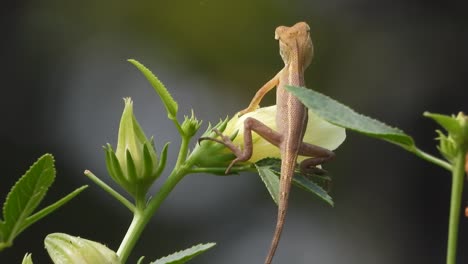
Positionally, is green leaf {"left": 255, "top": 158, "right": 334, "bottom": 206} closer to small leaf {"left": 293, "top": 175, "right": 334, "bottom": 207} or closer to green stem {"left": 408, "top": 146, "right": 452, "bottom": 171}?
small leaf {"left": 293, "top": 175, "right": 334, "bottom": 207}

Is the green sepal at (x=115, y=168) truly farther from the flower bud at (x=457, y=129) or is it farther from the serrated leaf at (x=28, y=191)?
the flower bud at (x=457, y=129)

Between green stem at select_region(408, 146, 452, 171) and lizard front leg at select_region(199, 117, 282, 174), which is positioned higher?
green stem at select_region(408, 146, 452, 171)

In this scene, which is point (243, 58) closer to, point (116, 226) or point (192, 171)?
point (116, 226)

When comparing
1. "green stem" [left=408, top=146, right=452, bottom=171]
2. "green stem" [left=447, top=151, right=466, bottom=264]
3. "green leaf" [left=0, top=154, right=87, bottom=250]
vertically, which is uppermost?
"green stem" [left=408, top=146, right=452, bottom=171]

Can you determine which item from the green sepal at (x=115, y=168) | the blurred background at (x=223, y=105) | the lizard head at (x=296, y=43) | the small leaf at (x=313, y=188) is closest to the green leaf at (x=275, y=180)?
the small leaf at (x=313, y=188)

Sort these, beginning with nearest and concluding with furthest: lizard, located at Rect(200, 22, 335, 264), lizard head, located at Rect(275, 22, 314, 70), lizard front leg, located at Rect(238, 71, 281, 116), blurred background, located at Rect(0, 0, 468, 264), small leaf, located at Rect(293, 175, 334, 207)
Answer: small leaf, located at Rect(293, 175, 334, 207) < lizard, located at Rect(200, 22, 335, 264) < lizard front leg, located at Rect(238, 71, 281, 116) < lizard head, located at Rect(275, 22, 314, 70) < blurred background, located at Rect(0, 0, 468, 264)

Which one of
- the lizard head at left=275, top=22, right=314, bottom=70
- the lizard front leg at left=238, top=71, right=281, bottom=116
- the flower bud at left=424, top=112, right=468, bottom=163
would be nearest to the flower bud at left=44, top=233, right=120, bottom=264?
the flower bud at left=424, top=112, right=468, bottom=163

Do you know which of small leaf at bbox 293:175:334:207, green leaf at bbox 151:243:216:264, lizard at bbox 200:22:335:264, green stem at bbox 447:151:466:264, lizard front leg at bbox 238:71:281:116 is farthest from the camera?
lizard front leg at bbox 238:71:281:116
